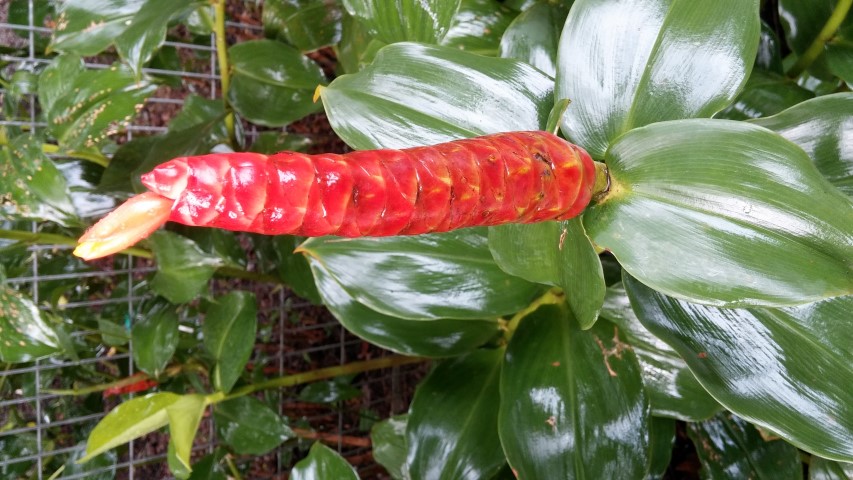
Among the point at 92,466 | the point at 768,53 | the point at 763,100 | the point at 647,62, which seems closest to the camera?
the point at 647,62

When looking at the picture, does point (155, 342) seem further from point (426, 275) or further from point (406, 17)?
point (406, 17)


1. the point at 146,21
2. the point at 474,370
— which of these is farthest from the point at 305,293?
the point at 146,21

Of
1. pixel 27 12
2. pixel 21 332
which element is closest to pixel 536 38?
pixel 21 332

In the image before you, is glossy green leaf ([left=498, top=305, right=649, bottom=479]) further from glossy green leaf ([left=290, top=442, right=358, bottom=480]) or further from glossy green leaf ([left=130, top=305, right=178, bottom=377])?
glossy green leaf ([left=130, top=305, right=178, bottom=377])

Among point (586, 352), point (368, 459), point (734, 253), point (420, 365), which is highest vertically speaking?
point (734, 253)

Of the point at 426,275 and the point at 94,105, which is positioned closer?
the point at 426,275

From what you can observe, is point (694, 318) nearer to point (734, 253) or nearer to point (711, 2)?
point (734, 253)
